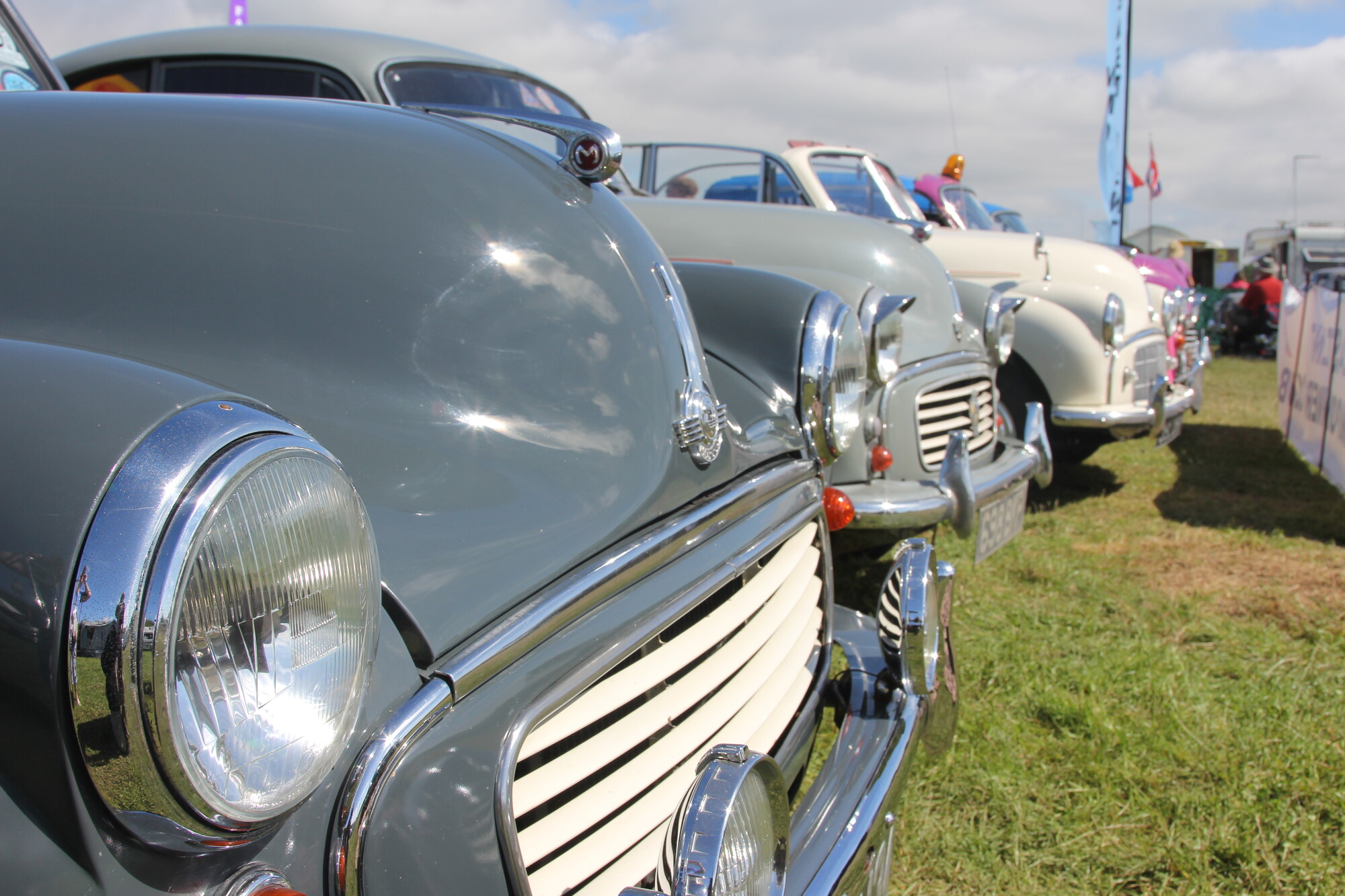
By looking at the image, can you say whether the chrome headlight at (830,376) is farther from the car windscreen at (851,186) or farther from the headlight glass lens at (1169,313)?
the headlight glass lens at (1169,313)

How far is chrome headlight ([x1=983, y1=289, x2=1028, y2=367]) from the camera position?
4.15 m

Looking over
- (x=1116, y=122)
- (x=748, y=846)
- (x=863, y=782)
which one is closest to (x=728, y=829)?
(x=748, y=846)

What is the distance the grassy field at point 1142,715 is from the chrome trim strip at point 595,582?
3.77ft

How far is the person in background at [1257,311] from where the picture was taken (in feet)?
49.8

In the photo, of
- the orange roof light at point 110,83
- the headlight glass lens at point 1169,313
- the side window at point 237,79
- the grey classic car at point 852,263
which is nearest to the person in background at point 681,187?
the grey classic car at point 852,263

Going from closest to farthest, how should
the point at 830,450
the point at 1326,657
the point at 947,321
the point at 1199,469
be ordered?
1. the point at 830,450
2. the point at 1326,657
3. the point at 947,321
4. the point at 1199,469

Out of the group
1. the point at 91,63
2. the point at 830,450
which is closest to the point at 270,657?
the point at 830,450

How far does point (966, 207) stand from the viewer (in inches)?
271

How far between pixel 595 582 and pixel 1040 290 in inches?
187

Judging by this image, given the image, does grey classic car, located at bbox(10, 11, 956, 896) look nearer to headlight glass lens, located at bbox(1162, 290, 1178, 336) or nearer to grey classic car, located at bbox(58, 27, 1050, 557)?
grey classic car, located at bbox(58, 27, 1050, 557)

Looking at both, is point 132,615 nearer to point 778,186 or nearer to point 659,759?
point 659,759

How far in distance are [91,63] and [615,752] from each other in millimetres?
3343

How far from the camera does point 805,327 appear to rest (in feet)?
6.97

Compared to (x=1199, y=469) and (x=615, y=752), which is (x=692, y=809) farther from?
(x=1199, y=469)
